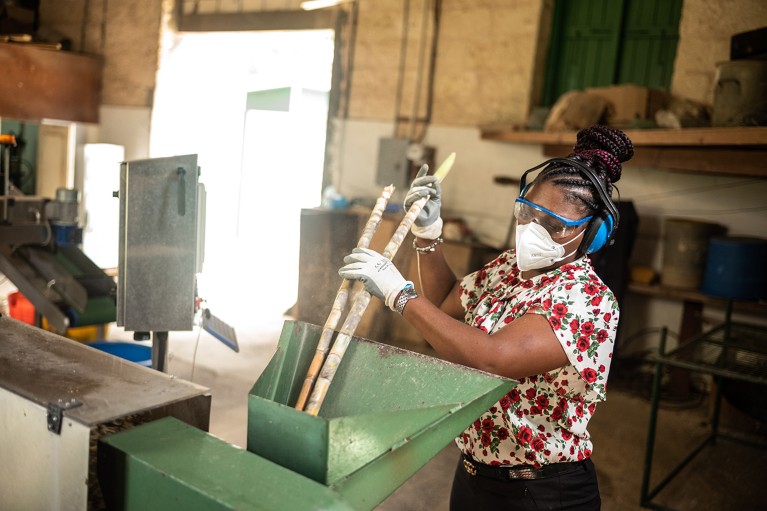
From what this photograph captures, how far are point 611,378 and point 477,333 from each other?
3.65 metres

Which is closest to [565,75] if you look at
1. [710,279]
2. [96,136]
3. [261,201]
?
[710,279]

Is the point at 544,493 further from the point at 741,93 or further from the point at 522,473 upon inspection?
the point at 741,93

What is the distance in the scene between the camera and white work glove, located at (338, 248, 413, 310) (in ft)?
4.47

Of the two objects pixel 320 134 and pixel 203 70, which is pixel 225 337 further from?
pixel 203 70

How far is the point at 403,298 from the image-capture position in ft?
4.45

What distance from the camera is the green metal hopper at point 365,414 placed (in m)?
1.04

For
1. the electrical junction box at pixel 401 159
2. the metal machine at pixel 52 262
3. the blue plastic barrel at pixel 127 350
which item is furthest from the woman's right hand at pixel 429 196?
the electrical junction box at pixel 401 159

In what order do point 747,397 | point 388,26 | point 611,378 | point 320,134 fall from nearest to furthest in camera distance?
1. point 747,397
2. point 611,378
3. point 388,26
4. point 320,134

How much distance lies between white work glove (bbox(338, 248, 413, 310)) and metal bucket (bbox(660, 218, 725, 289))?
3421mm

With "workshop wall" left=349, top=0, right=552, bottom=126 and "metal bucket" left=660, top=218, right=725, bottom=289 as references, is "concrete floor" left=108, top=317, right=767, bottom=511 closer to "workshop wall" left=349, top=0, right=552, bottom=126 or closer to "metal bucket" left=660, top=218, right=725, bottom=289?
"metal bucket" left=660, top=218, right=725, bottom=289

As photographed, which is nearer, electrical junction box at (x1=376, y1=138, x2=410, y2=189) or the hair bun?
the hair bun

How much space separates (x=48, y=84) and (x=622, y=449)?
6849mm

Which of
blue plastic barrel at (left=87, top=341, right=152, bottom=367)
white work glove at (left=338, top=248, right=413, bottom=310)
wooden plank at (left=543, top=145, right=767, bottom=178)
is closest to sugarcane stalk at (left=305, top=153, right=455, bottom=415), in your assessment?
white work glove at (left=338, top=248, right=413, bottom=310)

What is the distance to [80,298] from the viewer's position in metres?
3.00
